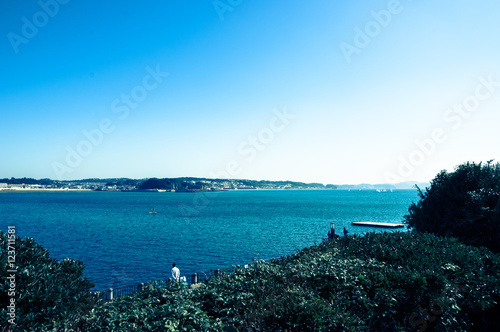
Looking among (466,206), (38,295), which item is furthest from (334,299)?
(466,206)

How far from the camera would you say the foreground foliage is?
21.4 ft

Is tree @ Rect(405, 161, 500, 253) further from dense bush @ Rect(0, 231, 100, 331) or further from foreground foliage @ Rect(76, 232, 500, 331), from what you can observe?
dense bush @ Rect(0, 231, 100, 331)

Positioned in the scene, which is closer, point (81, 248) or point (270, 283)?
point (270, 283)

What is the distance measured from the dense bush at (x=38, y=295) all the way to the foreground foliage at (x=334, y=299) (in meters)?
0.95

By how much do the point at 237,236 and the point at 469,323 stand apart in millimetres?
42123

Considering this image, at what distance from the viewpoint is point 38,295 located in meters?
7.31

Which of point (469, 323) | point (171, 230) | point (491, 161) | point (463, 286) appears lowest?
point (171, 230)

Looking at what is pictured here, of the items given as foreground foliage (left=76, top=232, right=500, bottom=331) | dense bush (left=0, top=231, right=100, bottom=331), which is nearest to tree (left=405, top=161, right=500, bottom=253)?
foreground foliage (left=76, top=232, right=500, bottom=331)

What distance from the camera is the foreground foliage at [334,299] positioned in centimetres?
652

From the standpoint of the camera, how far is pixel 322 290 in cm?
841

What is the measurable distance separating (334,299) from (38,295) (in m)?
7.33

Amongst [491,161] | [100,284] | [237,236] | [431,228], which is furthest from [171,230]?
[491,161]

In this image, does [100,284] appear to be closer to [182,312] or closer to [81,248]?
[81,248]

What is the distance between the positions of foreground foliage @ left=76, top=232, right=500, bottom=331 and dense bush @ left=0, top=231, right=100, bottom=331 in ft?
3.13
